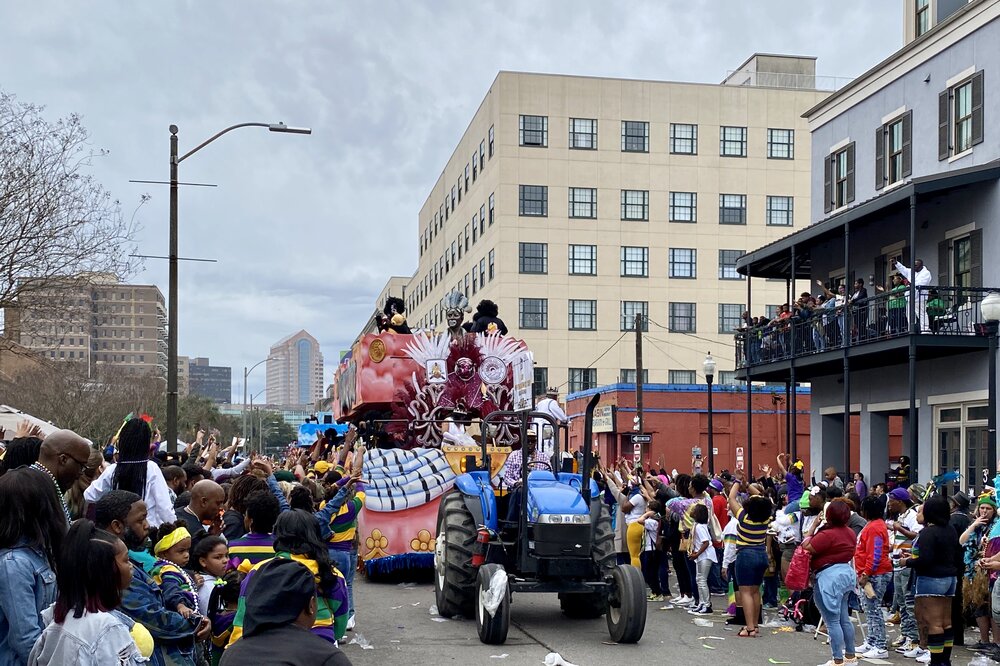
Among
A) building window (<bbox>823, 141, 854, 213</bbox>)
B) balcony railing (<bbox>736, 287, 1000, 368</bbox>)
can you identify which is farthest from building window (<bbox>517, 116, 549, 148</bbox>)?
balcony railing (<bbox>736, 287, 1000, 368</bbox>)

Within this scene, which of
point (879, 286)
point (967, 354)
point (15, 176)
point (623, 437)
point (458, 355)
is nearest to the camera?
point (458, 355)

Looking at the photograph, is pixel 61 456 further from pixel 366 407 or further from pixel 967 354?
pixel 967 354

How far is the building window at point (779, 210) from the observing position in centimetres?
5681

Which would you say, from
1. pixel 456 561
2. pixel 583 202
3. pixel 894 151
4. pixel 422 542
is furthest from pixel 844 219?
pixel 583 202

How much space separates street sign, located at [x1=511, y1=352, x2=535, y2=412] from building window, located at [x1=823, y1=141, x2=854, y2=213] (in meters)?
14.2

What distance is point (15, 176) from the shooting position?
20.1 metres

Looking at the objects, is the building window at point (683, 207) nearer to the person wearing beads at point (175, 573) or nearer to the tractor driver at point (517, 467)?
the tractor driver at point (517, 467)

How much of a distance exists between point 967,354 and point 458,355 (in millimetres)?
11177

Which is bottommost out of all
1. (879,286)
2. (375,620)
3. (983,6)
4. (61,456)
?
(375,620)

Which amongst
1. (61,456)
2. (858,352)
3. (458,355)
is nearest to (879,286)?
(858,352)

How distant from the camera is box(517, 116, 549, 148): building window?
54.6 meters

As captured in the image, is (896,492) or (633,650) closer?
(633,650)

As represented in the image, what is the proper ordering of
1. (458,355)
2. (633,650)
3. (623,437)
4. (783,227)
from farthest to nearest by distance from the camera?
(783,227) → (623,437) → (458,355) → (633,650)

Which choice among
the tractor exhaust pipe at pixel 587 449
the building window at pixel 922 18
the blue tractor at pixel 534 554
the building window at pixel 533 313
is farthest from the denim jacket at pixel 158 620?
the building window at pixel 533 313
